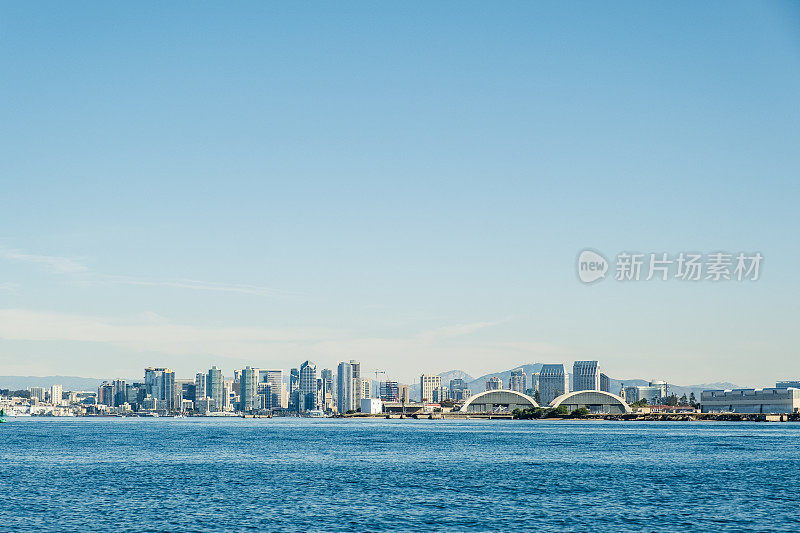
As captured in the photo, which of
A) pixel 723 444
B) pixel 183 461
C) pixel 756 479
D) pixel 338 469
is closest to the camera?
pixel 756 479

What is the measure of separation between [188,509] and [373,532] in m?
15.0

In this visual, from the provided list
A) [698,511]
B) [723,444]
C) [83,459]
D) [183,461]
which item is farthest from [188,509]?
[723,444]

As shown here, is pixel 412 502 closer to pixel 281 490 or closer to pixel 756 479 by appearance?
pixel 281 490

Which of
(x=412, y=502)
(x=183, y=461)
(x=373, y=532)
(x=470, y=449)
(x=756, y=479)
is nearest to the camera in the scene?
(x=373, y=532)

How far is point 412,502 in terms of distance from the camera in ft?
199

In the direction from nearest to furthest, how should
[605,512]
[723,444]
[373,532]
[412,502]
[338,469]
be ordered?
1. [373,532]
2. [605,512]
3. [412,502]
4. [338,469]
5. [723,444]

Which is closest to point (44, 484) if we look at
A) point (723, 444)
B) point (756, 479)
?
point (756, 479)

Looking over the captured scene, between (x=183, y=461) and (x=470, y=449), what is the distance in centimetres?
4293

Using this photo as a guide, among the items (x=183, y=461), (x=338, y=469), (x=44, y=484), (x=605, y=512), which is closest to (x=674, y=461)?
(x=338, y=469)

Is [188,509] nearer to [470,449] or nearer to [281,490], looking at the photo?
[281,490]

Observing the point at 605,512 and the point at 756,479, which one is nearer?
the point at 605,512

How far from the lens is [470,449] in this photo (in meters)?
122

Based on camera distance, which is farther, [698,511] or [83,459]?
[83,459]

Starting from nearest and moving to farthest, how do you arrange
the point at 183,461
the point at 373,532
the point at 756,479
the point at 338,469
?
the point at 373,532
the point at 756,479
the point at 338,469
the point at 183,461
